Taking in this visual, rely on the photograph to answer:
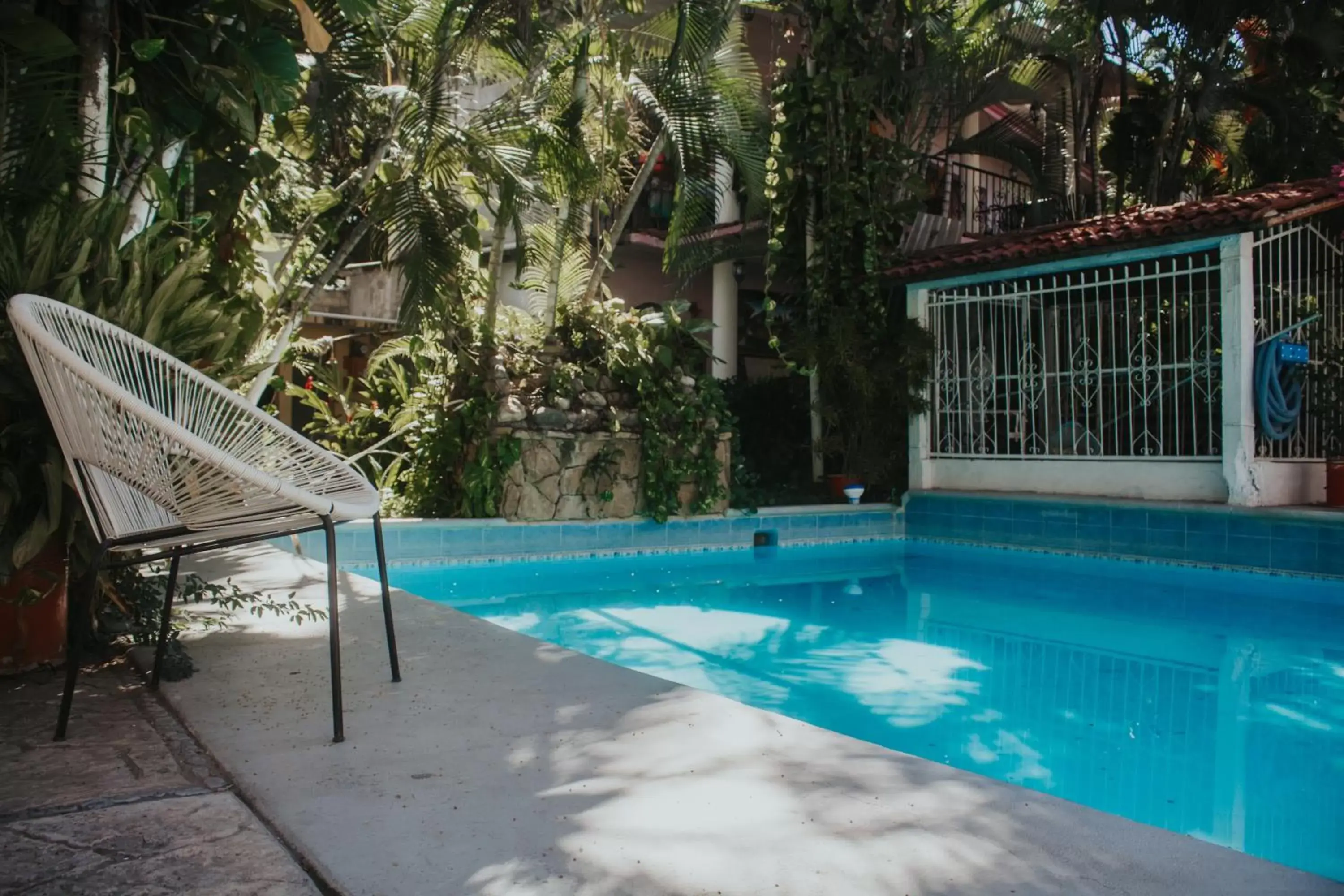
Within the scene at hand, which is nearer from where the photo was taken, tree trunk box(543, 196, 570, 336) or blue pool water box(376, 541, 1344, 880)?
blue pool water box(376, 541, 1344, 880)

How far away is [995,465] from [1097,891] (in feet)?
29.6

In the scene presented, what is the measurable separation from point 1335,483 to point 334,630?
27.8ft

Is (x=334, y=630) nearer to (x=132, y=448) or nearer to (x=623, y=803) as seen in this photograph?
(x=132, y=448)

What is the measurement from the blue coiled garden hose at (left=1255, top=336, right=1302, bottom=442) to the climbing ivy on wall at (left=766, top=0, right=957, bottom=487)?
316 cm

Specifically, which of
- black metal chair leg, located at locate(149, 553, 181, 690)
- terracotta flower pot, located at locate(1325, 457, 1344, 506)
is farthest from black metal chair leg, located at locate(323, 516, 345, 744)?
terracotta flower pot, located at locate(1325, 457, 1344, 506)

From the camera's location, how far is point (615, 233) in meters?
10.1

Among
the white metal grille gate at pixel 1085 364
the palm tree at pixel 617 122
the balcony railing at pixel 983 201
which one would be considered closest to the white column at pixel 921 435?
the white metal grille gate at pixel 1085 364

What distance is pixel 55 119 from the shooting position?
10.9 feet

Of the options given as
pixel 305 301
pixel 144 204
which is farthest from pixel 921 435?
pixel 144 204

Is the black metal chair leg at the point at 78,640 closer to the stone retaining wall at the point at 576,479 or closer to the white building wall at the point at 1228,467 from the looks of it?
the stone retaining wall at the point at 576,479

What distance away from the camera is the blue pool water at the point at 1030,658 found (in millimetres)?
3439

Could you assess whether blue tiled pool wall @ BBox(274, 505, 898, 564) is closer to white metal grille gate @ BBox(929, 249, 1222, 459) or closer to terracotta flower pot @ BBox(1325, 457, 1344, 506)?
white metal grille gate @ BBox(929, 249, 1222, 459)

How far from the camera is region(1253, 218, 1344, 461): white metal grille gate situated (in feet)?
29.4

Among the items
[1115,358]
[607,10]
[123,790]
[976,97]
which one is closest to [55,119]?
[123,790]
